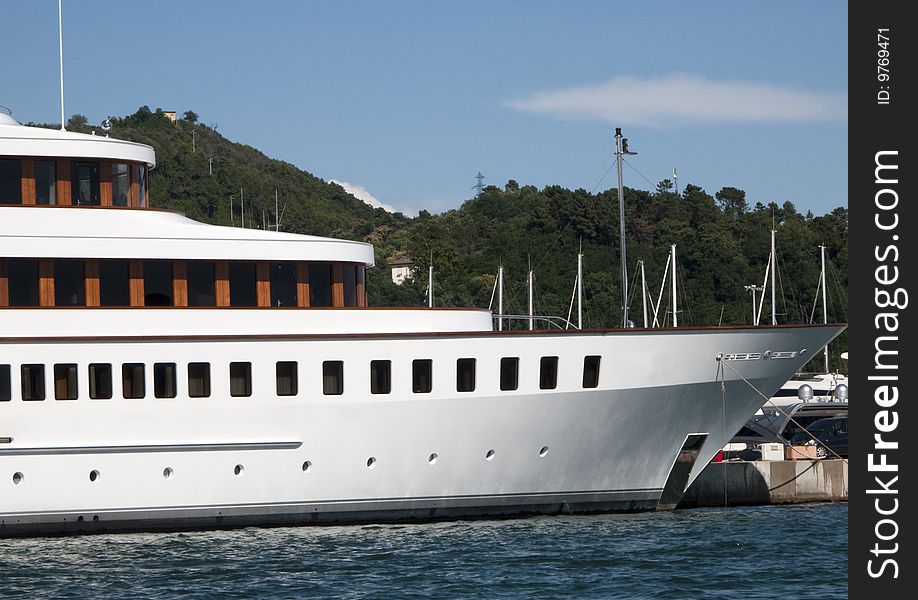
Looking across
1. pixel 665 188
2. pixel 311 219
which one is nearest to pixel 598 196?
pixel 665 188

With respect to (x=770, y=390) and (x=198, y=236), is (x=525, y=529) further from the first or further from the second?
(x=198, y=236)

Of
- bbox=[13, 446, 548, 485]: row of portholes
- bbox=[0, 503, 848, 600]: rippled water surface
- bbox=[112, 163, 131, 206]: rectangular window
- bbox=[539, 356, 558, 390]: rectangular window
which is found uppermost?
bbox=[112, 163, 131, 206]: rectangular window

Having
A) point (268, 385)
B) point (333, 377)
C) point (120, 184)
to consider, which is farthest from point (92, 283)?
point (333, 377)

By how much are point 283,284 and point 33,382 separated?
4.51 m

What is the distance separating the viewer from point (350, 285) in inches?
947

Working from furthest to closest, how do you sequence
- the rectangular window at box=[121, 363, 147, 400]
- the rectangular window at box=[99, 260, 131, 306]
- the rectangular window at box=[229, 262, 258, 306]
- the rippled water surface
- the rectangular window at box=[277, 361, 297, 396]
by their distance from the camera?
the rectangular window at box=[229, 262, 258, 306] → the rectangular window at box=[99, 260, 131, 306] → the rectangular window at box=[277, 361, 297, 396] → the rectangular window at box=[121, 363, 147, 400] → the rippled water surface

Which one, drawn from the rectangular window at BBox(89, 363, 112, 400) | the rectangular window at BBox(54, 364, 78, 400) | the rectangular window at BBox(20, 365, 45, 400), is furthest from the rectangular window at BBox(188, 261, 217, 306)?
the rectangular window at BBox(20, 365, 45, 400)

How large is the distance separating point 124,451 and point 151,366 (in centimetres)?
145

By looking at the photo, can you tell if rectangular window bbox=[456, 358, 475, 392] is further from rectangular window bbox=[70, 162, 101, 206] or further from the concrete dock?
rectangular window bbox=[70, 162, 101, 206]

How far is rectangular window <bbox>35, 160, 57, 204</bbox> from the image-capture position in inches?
922

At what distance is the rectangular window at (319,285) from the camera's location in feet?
77.4

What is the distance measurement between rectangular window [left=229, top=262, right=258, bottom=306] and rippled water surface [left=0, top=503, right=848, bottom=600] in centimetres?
394

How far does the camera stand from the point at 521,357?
22.8m

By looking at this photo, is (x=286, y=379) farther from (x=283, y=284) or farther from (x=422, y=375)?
(x=422, y=375)
